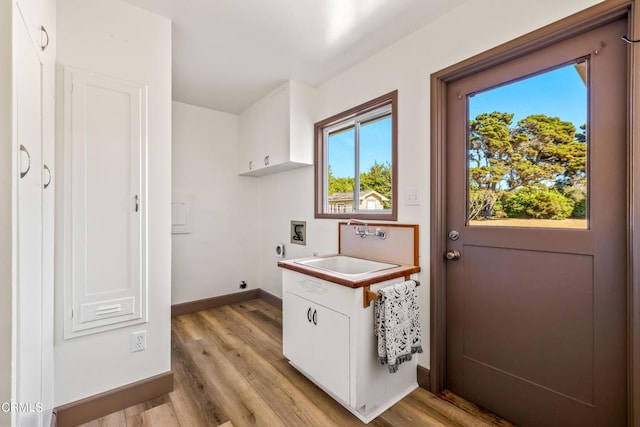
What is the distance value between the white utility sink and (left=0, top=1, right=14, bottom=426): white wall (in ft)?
5.02

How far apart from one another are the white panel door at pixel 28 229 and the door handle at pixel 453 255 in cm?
202

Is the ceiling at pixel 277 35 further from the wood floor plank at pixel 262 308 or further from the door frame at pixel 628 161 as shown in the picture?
the wood floor plank at pixel 262 308

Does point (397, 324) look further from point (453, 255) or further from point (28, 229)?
point (28, 229)

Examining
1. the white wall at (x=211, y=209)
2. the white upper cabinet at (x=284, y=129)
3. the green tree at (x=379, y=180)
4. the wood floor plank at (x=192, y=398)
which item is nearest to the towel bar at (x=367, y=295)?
the green tree at (x=379, y=180)

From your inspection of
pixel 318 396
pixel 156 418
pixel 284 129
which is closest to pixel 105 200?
pixel 156 418

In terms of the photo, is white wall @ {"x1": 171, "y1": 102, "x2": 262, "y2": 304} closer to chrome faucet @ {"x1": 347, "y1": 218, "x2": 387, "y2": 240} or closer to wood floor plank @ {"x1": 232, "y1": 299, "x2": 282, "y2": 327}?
wood floor plank @ {"x1": 232, "y1": 299, "x2": 282, "y2": 327}

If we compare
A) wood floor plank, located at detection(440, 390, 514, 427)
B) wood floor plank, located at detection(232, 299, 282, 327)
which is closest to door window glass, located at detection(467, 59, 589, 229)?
wood floor plank, located at detection(440, 390, 514, 427)

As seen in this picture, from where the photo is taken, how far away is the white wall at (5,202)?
0.77 m

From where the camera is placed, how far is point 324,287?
5.92 feet

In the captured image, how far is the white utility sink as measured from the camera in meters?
2.19

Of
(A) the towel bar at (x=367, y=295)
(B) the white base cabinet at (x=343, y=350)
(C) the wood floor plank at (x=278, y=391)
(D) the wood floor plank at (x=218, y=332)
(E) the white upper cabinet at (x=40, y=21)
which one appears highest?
(E) the white upper cabinet at (x=40, y=21)

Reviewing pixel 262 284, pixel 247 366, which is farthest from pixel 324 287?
pixel 262 284

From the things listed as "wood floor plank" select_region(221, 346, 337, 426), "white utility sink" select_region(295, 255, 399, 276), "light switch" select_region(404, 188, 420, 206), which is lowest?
"wood floor plank" select_region(221, 346, 337, 426)

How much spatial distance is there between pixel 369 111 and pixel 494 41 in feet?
3.31
